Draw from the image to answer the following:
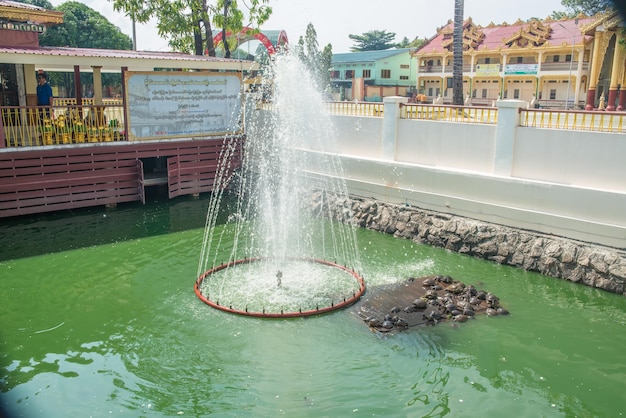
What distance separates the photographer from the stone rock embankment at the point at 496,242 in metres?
9.19

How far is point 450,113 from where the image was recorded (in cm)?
1206

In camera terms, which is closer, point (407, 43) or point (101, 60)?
point (101, 60)

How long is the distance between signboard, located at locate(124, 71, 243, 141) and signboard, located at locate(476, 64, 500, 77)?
25265 mm

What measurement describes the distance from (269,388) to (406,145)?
7.91m

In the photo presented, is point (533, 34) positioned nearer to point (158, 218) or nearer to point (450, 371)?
point (158, 218)

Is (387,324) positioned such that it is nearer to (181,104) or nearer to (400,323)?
(400,323)

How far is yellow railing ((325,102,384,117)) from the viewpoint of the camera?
13.3 metres

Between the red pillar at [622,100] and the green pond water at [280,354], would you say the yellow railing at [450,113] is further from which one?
the red pillar at [622,100]

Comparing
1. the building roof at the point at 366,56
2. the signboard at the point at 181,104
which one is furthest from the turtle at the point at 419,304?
the building roof at the point at 366,56

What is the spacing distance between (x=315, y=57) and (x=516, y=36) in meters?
18.7

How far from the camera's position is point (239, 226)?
12.7 m

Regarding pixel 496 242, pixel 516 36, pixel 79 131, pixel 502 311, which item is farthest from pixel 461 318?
pixel 516 36

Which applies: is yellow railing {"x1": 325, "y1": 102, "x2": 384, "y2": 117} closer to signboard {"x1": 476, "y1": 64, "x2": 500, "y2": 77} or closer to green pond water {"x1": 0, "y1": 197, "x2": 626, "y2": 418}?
green pond water {"x1": 0, "y1": 197, "x2": 626, "y2": 418}

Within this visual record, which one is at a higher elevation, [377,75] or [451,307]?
[377,75]
